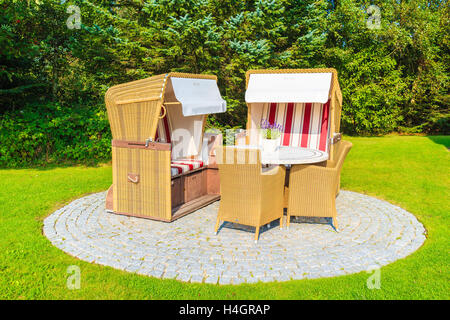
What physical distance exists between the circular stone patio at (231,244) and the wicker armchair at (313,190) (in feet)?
0.91

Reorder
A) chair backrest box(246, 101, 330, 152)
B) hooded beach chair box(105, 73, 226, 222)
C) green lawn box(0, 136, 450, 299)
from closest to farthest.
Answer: green lawn box(0, 136, 450, 299) → hooded beach chair box(105, 73, 226, 222) → chair backrest box(246, 101, 330, 152)

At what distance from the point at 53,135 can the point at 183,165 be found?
5.07 meters

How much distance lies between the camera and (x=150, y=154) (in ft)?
15.1

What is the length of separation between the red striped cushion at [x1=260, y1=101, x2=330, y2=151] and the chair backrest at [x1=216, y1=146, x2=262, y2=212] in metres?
2.85

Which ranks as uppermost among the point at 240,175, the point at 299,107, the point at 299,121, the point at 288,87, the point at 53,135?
the point at 288,87

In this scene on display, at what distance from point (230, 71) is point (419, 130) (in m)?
11.1

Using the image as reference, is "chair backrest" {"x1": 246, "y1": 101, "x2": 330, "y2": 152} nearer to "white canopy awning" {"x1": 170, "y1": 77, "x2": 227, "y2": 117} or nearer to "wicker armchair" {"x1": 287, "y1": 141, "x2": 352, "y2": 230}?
"white canopy awning" {"x1": 170, "y1": 77, "x2": 227, "y2": 117}

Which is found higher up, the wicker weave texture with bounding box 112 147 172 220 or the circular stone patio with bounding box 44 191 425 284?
the wicker weave texture with bounding box 112 147 172 220

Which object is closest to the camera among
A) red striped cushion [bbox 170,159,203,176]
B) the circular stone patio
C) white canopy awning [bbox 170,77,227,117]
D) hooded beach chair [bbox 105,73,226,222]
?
the circular stone patio

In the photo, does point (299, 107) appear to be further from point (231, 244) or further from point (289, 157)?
point (231, 244)

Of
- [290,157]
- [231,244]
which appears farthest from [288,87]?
[231,244]

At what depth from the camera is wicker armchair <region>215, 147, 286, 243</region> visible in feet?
12.6

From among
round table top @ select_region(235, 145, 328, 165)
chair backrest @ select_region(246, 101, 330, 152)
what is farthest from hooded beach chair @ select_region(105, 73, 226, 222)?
chair backrest @ select_region(246, 101, 330, 152)
